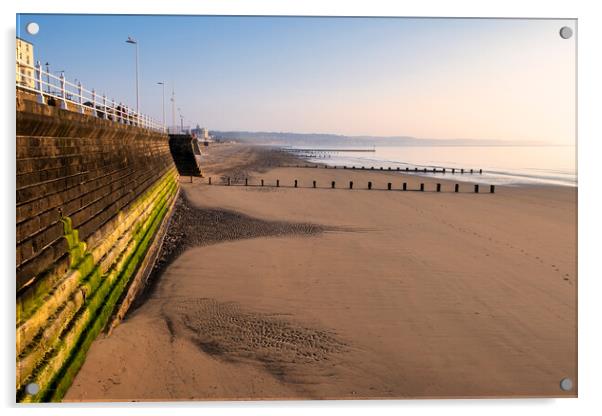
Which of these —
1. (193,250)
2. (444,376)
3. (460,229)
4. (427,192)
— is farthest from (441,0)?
(427,192)

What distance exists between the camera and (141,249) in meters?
12.1

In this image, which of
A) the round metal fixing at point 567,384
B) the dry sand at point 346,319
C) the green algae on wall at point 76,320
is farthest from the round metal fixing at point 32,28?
the round metal fixing at point 567,384

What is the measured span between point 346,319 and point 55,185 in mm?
5711

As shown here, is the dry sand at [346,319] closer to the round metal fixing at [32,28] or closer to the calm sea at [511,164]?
the calm sea at [511,164]

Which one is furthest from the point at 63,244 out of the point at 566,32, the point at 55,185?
the point at 566,32

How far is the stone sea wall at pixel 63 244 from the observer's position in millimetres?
5477

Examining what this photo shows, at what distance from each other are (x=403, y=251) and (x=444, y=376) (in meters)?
7.64

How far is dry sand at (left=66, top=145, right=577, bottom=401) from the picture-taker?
6.54m

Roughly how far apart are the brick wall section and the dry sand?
1.85 metres

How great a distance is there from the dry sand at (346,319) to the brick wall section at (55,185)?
1849 millimetres

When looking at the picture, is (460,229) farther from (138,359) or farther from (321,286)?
(138,359)

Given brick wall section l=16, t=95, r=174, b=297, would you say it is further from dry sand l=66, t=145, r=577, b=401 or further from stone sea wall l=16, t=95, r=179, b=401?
dry sand l=66, t=145, r=577, b=401

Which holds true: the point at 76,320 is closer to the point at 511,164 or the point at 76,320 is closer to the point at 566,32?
the point at 566,32

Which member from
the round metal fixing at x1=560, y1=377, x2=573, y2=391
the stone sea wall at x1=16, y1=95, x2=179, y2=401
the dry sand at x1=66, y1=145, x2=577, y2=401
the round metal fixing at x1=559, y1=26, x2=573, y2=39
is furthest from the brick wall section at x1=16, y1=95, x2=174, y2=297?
the round metal fixing at x1=559, y1=26, x2=573, y2=39
